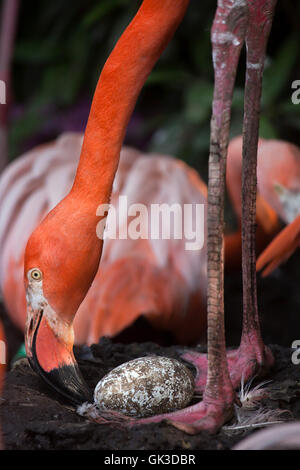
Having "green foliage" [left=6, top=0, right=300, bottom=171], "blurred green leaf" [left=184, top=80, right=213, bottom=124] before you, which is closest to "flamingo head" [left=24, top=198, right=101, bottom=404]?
"green foliage" [left=6, top=0, right=300, bottom=171]

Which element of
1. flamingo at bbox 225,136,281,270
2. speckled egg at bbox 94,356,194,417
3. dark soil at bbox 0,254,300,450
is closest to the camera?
dark soil at bbox 0,254,300,450

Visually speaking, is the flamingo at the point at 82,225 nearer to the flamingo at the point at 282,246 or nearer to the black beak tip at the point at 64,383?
the black beak tip at the point at 64,383

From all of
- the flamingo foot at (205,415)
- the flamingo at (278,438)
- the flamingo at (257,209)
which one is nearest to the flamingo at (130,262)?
the flamingo at (257,209)

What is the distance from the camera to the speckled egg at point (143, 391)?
0.81 meters

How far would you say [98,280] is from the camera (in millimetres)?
1403

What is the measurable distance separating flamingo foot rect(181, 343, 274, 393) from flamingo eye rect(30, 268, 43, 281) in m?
0.25

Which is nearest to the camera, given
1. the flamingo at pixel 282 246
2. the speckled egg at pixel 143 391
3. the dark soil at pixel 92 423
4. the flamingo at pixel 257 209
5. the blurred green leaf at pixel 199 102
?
the dark soil at pixel 92 423

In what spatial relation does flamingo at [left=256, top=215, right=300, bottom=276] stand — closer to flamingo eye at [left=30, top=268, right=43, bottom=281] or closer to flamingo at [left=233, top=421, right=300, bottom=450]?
flamingo eye at [left=30, top=268, right=43, bottom=281]

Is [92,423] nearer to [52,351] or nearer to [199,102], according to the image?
[52,351]

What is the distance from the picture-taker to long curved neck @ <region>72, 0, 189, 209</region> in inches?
34.3

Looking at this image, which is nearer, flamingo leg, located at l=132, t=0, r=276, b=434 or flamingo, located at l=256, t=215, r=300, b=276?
flamingo leg, located at l=132, t=0, r=276, b=434

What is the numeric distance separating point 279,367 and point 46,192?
0.82 metres

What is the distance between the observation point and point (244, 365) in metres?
0.90

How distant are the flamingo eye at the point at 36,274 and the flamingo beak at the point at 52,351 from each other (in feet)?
0.06
